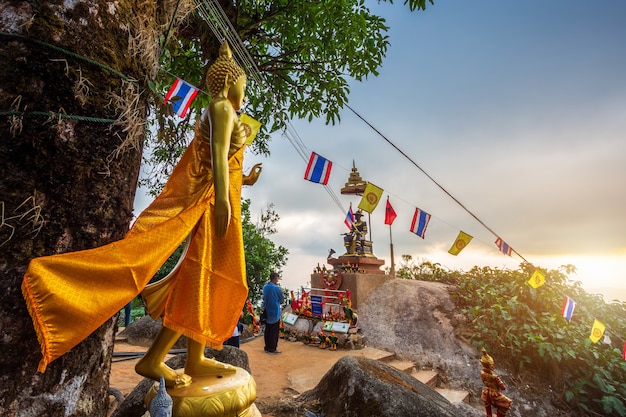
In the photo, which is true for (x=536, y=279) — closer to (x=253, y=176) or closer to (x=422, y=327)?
(x=422, y=327)

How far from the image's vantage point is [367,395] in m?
3.27

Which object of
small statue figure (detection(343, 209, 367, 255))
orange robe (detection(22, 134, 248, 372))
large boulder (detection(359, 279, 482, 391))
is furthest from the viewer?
small statue figure (detection(343, 209, 367, 255))

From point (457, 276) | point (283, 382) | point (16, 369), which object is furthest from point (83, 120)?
point (457, 276)

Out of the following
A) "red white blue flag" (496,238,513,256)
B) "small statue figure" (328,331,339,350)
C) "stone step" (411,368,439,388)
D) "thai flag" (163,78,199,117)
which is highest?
"thai flag" (163,78,199,117)

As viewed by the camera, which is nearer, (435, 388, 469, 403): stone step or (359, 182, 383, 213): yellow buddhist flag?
(435, 388, 469, 403): stone step

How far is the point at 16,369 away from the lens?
1474 millimetres

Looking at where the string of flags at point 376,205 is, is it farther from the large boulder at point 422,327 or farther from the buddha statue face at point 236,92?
the large boulder at point 422,327

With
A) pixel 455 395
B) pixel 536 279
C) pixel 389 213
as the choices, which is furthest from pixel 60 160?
pixel 536 279

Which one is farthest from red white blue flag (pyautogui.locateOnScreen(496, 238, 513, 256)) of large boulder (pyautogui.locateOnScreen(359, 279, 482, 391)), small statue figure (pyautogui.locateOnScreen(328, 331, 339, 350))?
small statue figure (pyautogui.locateOnScreen(328, 331, 339, 350))

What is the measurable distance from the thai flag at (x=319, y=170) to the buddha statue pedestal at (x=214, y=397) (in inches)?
198

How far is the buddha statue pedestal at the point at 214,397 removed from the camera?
1.85m

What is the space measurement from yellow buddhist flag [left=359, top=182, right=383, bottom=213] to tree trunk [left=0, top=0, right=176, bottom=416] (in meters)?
5.54

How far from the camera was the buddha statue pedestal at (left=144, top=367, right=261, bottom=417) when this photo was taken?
6.08 feet

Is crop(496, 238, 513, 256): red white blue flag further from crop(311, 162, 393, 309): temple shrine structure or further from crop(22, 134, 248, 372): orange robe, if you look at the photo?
crop(22, 134, 248, 372): orange robe
